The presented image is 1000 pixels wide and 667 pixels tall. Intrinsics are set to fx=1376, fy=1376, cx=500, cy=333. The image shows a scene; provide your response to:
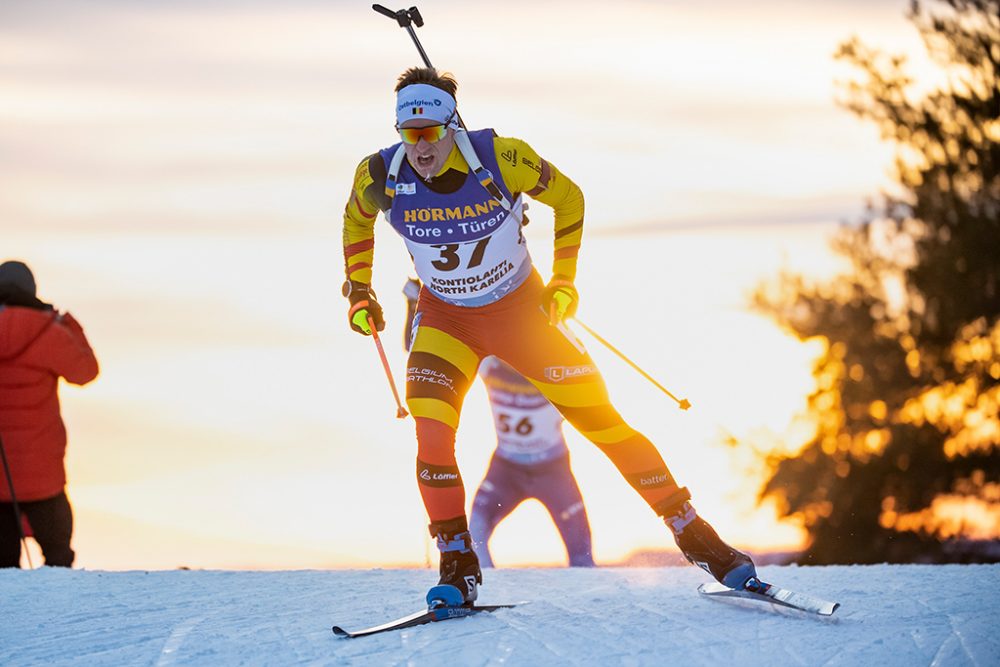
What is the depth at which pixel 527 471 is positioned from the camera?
925 centimetres

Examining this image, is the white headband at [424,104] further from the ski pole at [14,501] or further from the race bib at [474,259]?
the ski pole at [14,501]

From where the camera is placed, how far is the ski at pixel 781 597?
5812 mm

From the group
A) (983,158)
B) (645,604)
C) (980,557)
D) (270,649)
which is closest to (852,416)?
(980,557)

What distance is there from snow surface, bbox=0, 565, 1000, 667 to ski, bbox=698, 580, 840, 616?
50 mm

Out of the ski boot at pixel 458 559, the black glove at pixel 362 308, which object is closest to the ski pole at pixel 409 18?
the black glove at pixel 362 308

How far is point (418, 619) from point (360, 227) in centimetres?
177

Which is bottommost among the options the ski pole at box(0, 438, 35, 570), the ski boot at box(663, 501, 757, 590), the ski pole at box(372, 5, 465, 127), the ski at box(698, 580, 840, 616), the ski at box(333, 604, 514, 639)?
the ski at box(698, 580, 840, 616)

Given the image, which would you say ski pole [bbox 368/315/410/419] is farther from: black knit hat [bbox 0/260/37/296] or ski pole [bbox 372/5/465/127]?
black knit hat [bbox 0/260/37/296]

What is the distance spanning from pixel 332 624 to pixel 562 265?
1.89 m

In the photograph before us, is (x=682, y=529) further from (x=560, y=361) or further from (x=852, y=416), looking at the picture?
(x=852, y=416)

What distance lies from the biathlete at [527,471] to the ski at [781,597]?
2993mm

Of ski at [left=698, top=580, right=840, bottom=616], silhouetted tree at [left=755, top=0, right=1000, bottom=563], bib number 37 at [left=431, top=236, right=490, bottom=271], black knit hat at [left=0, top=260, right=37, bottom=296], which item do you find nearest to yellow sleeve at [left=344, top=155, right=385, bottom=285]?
bib number 37 at [left=431, top=236, right=490, bottom=271]

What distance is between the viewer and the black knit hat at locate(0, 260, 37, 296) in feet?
25.7

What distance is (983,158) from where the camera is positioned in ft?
65.7
